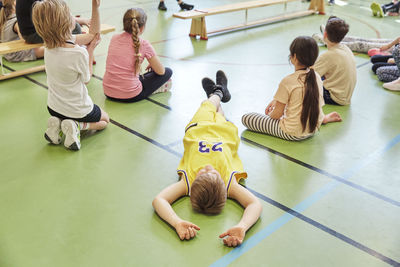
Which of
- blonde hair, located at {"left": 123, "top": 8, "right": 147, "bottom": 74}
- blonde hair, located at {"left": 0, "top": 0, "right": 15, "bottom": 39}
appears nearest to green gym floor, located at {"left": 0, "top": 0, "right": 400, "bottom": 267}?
blonde hair, located at {"left": 123, "top": 8, "right": 147, "bottom": 74}

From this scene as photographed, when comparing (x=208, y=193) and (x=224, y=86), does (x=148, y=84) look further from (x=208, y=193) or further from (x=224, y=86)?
(x=208, y=193)

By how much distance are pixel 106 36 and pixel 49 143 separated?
3140 mm

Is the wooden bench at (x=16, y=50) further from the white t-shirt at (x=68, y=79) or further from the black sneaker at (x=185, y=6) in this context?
the black sneaker at (x=185, y=6)

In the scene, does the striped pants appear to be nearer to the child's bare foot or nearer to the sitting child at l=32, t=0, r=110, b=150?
the child's bare foot

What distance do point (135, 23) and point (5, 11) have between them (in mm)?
2237

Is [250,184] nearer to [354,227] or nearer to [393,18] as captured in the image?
[354,227]

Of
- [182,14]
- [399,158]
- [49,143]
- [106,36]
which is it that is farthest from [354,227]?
[106,36]

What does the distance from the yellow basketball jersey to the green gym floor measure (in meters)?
0.17

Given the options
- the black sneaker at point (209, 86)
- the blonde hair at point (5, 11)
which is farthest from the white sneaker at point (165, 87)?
the blonde hair at point (5, 11)

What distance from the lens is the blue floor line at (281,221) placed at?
2.30 metres

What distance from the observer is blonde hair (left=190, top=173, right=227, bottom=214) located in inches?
94.0

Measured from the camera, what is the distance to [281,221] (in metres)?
2.57

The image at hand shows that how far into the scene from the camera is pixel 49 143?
11.2 ft

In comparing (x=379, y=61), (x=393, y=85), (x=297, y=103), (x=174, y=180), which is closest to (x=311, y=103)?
(x=297, y=103)
